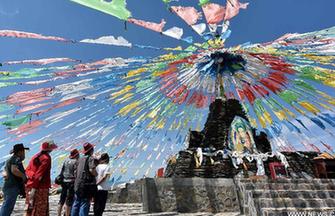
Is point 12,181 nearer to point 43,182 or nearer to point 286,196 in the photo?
point 43,182

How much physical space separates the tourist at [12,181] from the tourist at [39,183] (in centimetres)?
15

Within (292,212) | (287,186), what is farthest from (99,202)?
(287,186)

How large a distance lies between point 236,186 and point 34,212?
6054 millimetres

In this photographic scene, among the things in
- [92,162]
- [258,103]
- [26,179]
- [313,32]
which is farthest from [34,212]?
[258,103]

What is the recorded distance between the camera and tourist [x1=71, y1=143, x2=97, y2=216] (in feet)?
16.4

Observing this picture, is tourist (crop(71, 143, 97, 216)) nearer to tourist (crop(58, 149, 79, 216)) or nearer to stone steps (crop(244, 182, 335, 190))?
tourist (crop(58, 149, 79, 216))

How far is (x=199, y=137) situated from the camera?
1988 cm

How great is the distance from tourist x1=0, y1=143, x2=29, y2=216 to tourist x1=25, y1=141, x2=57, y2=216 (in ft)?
0.50

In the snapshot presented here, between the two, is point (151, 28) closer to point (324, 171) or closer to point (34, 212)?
point (34, 212)

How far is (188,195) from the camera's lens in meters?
8.53

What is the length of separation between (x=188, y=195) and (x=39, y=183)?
473 cm

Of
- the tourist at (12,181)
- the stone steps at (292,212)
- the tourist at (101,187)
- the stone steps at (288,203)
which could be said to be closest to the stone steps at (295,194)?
the stone steps at (288,203)

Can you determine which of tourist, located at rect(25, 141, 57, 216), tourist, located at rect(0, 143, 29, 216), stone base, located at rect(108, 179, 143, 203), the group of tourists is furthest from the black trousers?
stone base, located at rect(108, 179, 143, 203)

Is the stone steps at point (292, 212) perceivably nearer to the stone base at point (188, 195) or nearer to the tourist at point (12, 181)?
the stone base at point (188, 195)
